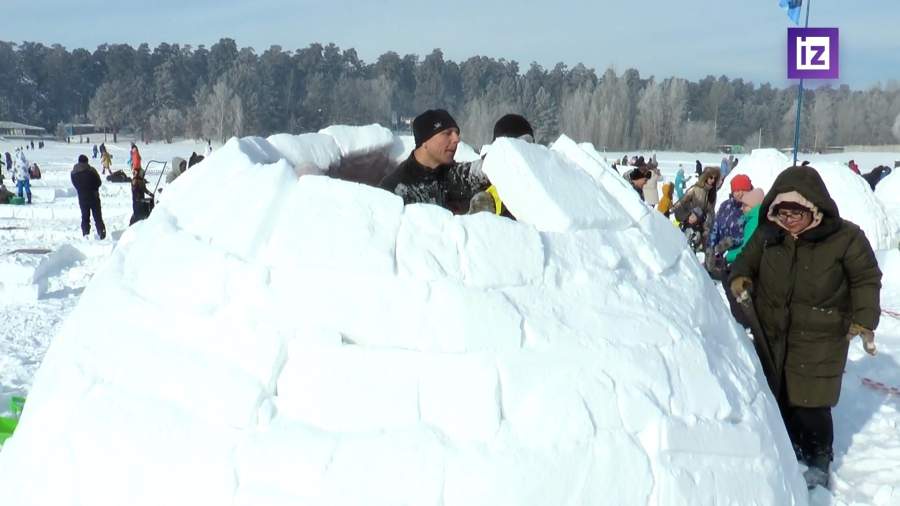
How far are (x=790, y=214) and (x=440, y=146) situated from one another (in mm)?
1499

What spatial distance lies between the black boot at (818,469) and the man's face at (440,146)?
2.06 m

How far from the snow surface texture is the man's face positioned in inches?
38.7

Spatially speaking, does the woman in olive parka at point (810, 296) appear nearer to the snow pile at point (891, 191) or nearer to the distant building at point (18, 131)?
the snow pile at point (891, 191)

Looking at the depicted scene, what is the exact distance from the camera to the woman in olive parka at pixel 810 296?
128 inches

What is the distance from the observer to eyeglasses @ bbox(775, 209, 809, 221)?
327cm

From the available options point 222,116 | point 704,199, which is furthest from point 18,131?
point 704,199

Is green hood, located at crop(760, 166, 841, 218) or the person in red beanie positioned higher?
green hood, located at crop(760, 166, 841, 218)

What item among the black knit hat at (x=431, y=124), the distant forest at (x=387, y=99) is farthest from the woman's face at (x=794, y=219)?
the distant forest at (x=387, y=99)

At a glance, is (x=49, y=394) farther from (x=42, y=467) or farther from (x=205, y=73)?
(x=205, y=73)

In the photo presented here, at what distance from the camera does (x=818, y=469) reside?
11.1ft

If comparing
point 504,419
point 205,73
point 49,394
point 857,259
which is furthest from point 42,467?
point 205,73

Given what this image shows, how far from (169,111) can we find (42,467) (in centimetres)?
8227

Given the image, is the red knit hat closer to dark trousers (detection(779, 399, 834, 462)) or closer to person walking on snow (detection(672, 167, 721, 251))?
dark trousers (detection(779, 399, 834, 462))

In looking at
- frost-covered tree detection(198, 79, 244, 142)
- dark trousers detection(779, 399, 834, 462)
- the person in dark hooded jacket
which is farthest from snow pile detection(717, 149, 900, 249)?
frost-covered tree detection(198, 79, 244, 142)
